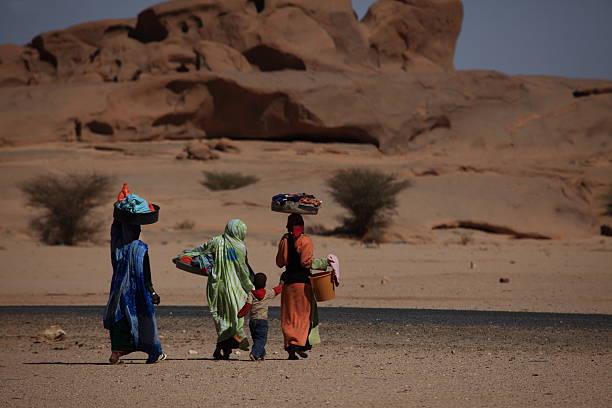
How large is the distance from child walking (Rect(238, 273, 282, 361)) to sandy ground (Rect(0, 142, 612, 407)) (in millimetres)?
212

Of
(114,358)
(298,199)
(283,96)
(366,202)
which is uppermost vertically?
(283,96)

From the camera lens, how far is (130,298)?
7.98 metres

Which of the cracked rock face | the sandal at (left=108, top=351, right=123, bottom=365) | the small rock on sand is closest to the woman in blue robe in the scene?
the sandal at (left=108, top=351, right=123, bottom=365)

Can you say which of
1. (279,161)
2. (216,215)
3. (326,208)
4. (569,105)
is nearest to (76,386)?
(216,215)

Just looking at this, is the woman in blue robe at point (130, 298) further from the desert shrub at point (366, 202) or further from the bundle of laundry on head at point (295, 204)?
the desert shrub at point (366, 202)

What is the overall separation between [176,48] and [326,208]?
24723 mm

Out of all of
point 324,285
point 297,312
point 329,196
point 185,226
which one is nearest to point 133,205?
point 297,312

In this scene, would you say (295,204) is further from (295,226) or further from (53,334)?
(53,334)

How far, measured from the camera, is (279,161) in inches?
1684

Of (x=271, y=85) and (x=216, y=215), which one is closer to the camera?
(x=216, y=215)

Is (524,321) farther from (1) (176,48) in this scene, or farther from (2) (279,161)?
(1) (176,48)

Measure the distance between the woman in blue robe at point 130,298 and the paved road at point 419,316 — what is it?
4358 mm

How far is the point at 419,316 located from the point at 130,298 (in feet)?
18.3

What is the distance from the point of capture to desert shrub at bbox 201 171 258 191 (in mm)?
36219
